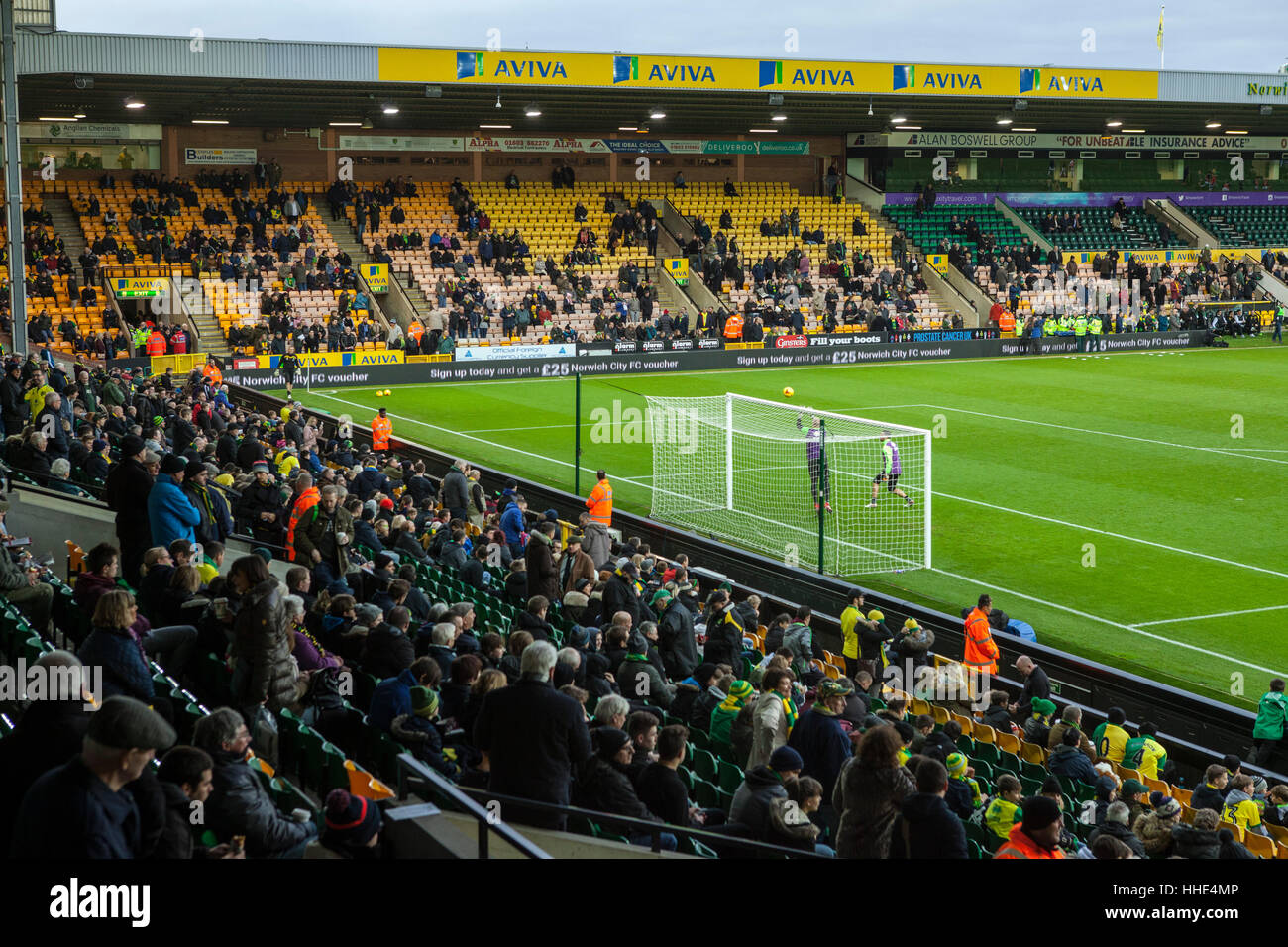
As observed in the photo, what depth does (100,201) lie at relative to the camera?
1751 inches

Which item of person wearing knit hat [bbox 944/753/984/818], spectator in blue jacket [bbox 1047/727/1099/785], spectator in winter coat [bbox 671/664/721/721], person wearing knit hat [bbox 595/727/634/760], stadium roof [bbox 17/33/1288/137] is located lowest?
spectator in blue jacket [bbox 1047/727/1099/785]

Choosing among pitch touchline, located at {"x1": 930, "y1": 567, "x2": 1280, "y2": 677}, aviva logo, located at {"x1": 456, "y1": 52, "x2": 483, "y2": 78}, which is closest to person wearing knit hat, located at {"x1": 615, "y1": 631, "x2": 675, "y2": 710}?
pitch touchline, located at {"x1": 930, "y1": 567, "x2": 1280, "y2": 677}

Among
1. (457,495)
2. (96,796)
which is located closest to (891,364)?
(457,495)

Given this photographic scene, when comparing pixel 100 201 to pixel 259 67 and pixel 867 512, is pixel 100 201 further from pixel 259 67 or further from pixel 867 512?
pixel 867 512

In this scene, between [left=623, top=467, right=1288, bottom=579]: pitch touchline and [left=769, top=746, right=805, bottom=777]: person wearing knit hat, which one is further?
[left=623, top=467, right=1288, bottom=579]: pitch touchline

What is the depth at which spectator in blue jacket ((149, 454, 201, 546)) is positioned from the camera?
10906 millimetres

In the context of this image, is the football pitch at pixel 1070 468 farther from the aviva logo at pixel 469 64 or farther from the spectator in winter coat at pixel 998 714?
the aviva logo at pixel 469 64

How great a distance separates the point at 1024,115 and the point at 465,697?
5005 centimetres

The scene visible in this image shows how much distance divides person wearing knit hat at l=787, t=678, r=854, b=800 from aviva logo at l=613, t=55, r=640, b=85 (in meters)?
35.9

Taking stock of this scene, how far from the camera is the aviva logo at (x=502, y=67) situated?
40.3m

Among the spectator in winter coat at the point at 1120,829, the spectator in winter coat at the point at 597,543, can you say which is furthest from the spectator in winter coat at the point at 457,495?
the spectator in winter coat at the point at 1120,829

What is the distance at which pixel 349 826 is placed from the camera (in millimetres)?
5918

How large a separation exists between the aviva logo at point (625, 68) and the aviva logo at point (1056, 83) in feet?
45.3

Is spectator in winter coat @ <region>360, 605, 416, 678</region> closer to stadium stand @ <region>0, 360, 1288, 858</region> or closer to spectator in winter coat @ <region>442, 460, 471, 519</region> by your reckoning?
stadium stand @ <region>0, 360, 1288, 858</region>
